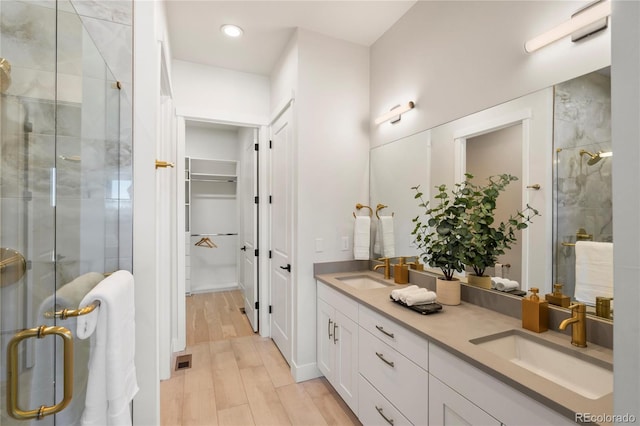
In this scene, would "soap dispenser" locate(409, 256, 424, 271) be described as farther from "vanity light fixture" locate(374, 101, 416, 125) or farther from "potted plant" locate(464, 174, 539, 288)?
"vanity light fixture" locate(374, 101, 416, 125)

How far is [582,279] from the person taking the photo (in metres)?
1.24

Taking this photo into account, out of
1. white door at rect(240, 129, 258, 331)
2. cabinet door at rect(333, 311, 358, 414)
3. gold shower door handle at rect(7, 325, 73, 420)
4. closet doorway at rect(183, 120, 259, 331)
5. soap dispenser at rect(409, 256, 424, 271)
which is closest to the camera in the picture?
gold shower door handle at rect(7, 325, 73, 420)

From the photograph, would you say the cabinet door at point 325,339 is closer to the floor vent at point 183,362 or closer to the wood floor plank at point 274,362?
the wood floor plank at point 274,362

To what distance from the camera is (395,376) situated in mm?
1459

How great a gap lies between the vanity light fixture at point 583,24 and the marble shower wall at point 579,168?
0.18 metres

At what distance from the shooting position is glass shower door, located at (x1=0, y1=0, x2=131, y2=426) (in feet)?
2.55

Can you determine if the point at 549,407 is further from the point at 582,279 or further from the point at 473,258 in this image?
the point at 473,258

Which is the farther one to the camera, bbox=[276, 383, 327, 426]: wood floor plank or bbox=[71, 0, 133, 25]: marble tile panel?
bbox=[276, 383, 327, 426]: wood floor plank

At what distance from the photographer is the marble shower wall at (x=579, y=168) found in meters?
1.16

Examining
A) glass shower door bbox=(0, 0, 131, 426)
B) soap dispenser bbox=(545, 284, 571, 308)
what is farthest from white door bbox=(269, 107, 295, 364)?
soap dispenser bbox=(545, 284, 571, 308)

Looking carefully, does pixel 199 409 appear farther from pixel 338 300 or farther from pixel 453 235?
pixel 453 235

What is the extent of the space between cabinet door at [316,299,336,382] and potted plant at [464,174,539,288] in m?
1.04

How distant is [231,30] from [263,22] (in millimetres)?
298

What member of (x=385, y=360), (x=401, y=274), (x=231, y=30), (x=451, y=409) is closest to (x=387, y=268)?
(x=401, y=274)
